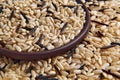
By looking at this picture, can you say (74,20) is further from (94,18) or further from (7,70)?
(7,70)

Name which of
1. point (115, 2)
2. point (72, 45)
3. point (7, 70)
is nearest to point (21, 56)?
point (7, 70)

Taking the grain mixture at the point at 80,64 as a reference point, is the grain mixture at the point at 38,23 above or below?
above

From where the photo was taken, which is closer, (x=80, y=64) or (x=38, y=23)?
(x=80, y=64)

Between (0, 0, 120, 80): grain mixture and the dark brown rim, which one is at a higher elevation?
the dark brown rim

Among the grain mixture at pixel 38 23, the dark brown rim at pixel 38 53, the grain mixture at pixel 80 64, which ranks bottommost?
the grain mixture at pixel 80 64

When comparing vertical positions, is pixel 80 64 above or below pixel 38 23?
below
